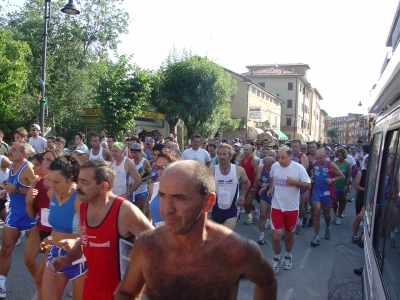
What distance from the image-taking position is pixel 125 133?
71.4ft

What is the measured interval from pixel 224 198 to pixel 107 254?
9.72ft

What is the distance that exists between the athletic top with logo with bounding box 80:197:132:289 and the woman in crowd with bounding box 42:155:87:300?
34 cm

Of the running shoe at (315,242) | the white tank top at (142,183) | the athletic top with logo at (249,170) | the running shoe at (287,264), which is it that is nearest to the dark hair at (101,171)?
the running shoe at (287,264)

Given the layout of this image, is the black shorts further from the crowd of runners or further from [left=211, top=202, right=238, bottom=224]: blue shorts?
[left=211, top=202, right=238, bottom=224]: blue shorts

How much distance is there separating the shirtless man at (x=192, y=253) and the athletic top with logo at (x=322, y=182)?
6109 millimetres

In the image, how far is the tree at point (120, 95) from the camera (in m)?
19.8

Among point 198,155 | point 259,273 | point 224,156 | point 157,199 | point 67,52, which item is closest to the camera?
point 259,273

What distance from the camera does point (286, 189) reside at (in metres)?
5.91

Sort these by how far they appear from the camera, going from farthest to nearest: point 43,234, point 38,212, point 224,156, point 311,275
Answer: point 224,156 → point 311,275 → point 38,212 → point 43,234

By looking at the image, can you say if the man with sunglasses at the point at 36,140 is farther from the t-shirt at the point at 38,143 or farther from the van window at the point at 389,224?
the van window at the point at 389,224

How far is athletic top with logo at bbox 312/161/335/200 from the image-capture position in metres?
7.77

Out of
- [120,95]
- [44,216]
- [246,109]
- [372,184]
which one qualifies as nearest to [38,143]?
[44,216]

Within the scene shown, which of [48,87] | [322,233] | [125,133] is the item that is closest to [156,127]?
[125,133]

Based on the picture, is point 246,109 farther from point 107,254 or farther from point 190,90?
point 107,254
